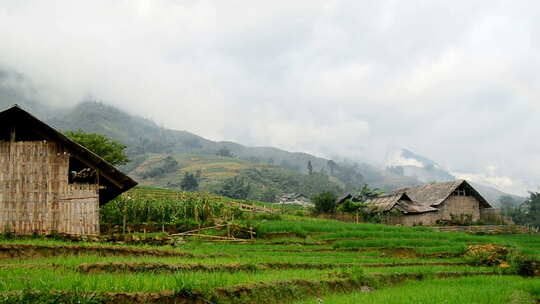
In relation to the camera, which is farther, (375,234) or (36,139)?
(375,234)

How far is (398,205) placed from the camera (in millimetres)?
43812

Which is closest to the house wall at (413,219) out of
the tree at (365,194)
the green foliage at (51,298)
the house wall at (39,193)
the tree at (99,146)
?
the tree at (365,194)

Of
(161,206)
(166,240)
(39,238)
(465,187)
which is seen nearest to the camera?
(39,238)

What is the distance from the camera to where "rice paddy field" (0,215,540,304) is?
6516 mm

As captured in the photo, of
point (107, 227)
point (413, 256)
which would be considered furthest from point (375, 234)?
point (107, 227)

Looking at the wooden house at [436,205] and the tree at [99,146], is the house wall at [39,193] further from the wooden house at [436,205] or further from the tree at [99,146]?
the wooden house at [436,205]

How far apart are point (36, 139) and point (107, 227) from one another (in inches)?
371

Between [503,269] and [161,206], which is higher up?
[161,206]

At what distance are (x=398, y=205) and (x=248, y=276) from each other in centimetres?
3732

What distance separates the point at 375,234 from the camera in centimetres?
2436

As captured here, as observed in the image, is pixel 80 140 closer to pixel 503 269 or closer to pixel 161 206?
pixel 161 206

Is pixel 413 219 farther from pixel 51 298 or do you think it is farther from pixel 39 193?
pixel 51 298

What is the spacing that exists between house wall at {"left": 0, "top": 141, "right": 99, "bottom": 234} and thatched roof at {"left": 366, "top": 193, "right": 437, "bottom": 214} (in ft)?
114

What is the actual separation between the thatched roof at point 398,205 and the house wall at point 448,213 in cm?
75
